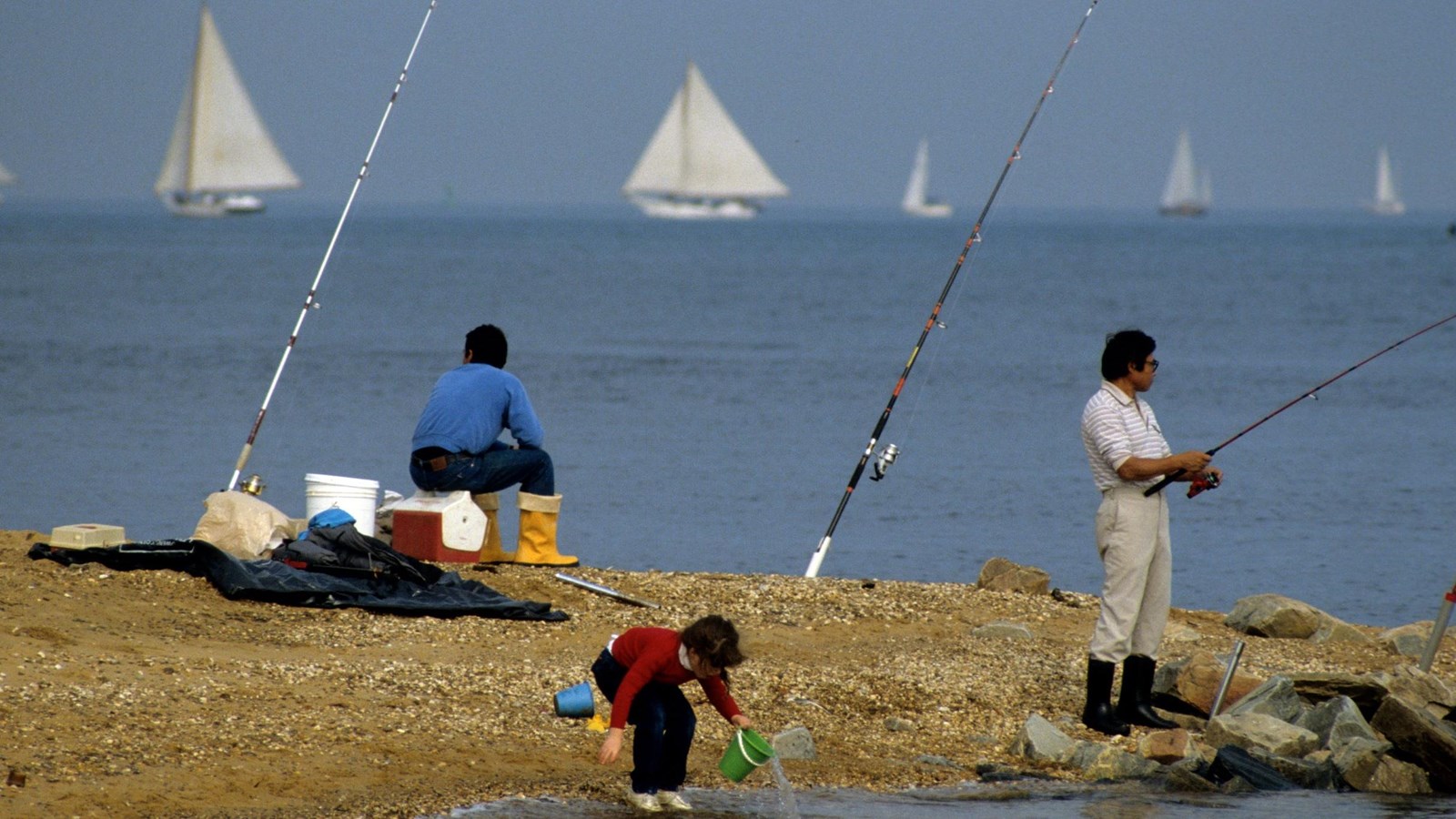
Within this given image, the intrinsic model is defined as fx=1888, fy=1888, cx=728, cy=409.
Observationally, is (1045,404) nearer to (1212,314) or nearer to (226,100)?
(1212,314)

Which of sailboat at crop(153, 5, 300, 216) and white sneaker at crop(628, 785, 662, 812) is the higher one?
sailboat at crop(153, 5, 300, 216)

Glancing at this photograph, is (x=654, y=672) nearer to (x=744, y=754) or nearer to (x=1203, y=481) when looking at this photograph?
(x=744, y=754)

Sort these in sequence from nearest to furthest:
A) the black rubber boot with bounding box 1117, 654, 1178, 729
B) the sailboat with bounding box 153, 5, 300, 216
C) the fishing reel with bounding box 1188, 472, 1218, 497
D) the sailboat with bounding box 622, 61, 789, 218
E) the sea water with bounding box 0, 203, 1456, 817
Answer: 1. the fishing reel with bounding box 1188, 472, 1218, 497
2. the black rubber boot with bounding box 1117, 654, 1178, 729
3. the sea water with bounding box 0, 203, 1456, 817
4. the sailboat with bounding box 153, 5, 300, 216
5. the sailboat with bounding box 622, 61, 789, 218

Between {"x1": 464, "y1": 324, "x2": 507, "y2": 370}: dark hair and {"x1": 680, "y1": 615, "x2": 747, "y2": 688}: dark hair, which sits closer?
{"x1": 680, "y1": 615, "x2": 747, "y2": 688}: dark hair

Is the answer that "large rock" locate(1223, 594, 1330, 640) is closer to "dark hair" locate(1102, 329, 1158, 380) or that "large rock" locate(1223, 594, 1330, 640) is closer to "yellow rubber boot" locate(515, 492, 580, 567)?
"dark hair" locate(1102, 329, 1158, 380)

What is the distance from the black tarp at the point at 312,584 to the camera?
8.05 meters

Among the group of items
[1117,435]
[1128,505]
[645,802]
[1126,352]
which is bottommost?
[645,802]

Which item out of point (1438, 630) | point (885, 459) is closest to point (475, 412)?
point (885, 459)

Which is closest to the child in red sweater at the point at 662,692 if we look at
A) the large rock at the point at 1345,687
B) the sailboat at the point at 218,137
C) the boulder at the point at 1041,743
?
the boulder at the point at 1041,743

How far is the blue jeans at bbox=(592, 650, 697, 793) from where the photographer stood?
5980 millimetres

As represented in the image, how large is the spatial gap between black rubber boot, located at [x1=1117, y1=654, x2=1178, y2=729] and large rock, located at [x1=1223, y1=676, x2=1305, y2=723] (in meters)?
0.31

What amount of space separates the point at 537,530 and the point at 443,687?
2.19 metres

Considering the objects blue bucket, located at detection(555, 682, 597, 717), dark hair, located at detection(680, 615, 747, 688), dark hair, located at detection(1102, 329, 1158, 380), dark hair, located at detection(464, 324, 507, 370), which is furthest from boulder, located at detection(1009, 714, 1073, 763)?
dark hair, located at detection(464, 324, 507, 370)

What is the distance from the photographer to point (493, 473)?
9.19 m
